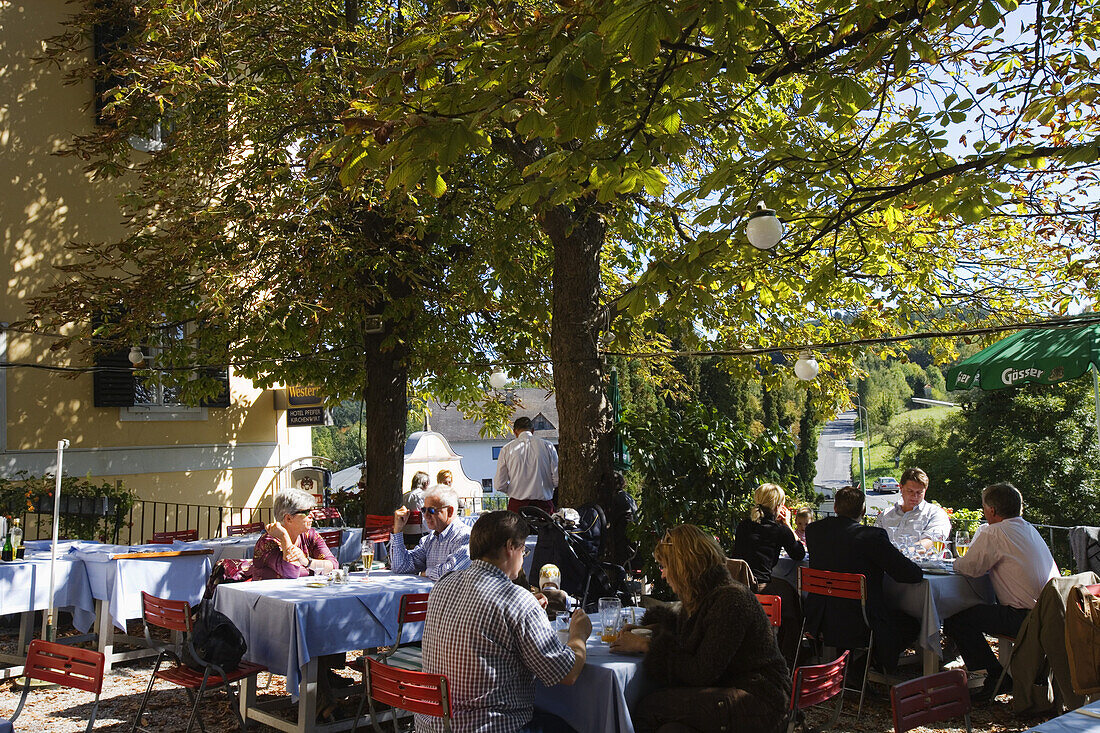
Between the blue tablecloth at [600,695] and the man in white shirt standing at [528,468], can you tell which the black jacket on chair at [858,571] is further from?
the man in white shirt standing at [528,468]

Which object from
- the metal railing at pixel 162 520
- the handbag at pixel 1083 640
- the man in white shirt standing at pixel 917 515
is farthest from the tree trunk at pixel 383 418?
the handbag at pixel 1083 640

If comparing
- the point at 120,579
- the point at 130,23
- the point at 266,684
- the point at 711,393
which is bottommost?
the point at 266,684

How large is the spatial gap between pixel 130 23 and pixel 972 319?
13498mm

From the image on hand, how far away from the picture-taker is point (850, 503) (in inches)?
275

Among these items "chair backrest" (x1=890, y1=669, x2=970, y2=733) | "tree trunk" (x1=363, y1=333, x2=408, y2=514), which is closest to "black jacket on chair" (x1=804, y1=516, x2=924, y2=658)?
"chair backrest" (x1=890, y1=669, x2=970, y2=733)

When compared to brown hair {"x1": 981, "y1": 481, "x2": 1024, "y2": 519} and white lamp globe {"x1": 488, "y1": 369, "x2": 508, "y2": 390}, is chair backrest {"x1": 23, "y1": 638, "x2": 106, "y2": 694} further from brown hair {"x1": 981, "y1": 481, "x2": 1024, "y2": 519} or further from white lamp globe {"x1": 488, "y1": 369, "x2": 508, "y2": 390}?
white lamp globe {"x1": 488, "y1": 369, "x2": 508, "y2": 390}

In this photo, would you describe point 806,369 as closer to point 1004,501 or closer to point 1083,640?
point 1004,501

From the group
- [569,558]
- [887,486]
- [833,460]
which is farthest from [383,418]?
[833,460]

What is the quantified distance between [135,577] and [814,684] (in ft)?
19.3

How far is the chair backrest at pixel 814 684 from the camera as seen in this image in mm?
4488

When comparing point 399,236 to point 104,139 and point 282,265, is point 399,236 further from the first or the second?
point 104,139

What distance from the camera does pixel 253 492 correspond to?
16719 mm

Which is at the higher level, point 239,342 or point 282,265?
point 282,265

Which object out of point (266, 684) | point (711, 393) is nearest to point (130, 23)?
point (266, 684)
